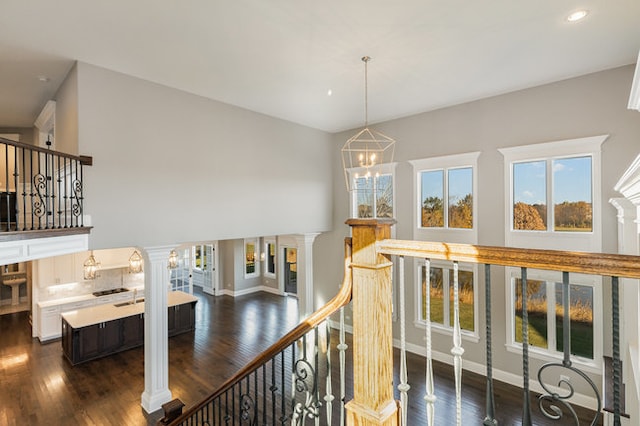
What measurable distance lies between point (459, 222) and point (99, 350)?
7.77 meters

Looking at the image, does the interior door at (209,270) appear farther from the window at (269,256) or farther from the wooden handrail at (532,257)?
the wooden handrail at (532,257)

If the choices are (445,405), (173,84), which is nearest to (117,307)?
(173,84)

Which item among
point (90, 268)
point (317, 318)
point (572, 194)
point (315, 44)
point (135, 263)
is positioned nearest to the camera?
point (317, 318)

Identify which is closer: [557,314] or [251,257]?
[557,314]

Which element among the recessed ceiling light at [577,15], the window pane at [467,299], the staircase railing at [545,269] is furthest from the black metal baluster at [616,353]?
the window pane at [467,299]

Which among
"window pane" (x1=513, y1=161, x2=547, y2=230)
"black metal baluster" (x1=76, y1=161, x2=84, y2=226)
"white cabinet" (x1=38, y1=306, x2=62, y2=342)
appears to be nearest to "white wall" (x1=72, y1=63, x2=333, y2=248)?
"black metal baluster" (x1=76, y1=161, x2=84, y2=226)

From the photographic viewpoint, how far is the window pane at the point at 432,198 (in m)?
6.25

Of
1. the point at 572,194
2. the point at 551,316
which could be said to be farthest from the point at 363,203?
the point at 551,316

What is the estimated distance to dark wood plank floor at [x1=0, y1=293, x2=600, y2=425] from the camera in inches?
183

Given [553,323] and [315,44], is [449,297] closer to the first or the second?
[553,323]

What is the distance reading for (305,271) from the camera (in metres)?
7.57

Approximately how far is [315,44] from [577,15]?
9.02 ft

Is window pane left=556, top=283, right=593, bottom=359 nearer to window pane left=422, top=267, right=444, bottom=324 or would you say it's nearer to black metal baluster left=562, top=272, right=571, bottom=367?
window pane left=422, top=267, right=444, bottom=324

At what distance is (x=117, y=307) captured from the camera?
7520 millimetres
